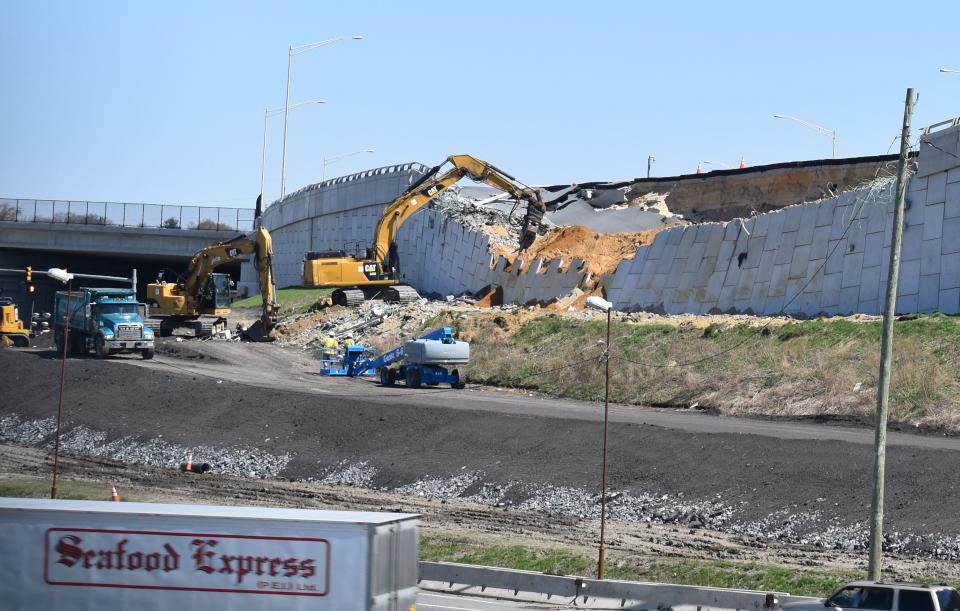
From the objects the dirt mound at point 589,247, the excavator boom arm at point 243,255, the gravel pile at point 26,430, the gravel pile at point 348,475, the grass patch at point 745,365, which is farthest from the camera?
the excavator boom arm at point 243,255

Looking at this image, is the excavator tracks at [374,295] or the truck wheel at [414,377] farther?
the excavator tracks at [374,295]

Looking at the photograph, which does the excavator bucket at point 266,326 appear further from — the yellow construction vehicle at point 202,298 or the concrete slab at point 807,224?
the concrete slab at point 807,224

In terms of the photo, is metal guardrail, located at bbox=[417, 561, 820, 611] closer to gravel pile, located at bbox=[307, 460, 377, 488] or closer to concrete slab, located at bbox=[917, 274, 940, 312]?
gravel pile, located at bbox=[307, 460, 377, 488]

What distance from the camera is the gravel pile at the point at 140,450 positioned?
38312 mm

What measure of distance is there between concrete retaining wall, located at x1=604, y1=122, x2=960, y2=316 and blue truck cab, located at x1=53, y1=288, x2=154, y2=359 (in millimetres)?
21945

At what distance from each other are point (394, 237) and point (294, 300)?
59.3 feet

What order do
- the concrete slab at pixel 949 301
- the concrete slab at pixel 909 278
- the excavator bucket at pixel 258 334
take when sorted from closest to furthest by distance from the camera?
the concrete slab at pixel 949 301 → the concrete slab at pixel 909 278 → the excavator bucket at pixel 258 334

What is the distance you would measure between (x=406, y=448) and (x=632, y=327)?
1346 cm

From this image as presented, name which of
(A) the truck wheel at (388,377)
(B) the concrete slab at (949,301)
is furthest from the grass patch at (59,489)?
(B) the concrete slab at (949,301)

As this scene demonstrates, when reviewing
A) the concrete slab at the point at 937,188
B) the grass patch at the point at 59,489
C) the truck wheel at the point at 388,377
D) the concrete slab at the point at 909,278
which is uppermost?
the concrete slab at the point at 937,188

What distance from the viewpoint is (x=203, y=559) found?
14328mm

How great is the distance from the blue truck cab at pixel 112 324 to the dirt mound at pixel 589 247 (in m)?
19.7

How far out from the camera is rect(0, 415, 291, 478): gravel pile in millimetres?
38312

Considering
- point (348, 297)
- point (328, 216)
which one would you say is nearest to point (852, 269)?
point (348, 297)
